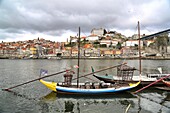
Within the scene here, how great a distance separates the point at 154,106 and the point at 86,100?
531 cm

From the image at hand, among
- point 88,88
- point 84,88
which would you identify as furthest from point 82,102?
point 88,88

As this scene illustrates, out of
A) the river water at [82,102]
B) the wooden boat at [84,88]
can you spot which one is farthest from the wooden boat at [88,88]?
the river water at [82,102]

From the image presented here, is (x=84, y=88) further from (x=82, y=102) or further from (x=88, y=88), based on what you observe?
(x=82, y=102)

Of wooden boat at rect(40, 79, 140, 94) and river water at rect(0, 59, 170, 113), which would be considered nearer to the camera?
river water at rect(0, 59, 170, 113)

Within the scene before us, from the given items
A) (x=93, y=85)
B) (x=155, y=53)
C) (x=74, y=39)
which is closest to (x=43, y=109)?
(x=93, y=85)

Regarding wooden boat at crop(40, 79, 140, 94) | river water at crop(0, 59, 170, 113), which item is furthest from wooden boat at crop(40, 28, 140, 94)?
river water at crop(0, 59, 170, 113)

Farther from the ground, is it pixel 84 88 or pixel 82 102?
pixel 84 88

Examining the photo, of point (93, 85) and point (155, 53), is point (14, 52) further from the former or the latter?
→ point (93, 85)

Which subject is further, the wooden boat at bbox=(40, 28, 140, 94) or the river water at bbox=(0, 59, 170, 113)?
the wooden boat at bbox=(40, 28, 140, 94)

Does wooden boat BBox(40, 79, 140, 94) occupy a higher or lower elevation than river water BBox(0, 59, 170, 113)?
higher

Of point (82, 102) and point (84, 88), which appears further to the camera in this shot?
point (84, 88)

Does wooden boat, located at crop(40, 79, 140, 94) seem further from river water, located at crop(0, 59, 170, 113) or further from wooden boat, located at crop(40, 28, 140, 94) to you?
river water, located at crop(0, 59, 170, 113)

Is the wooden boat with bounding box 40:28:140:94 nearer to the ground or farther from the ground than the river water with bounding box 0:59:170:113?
farther from the ground

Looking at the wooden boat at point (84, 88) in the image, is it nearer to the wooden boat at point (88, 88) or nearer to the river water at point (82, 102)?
the wooden boat at point (88, 88)
